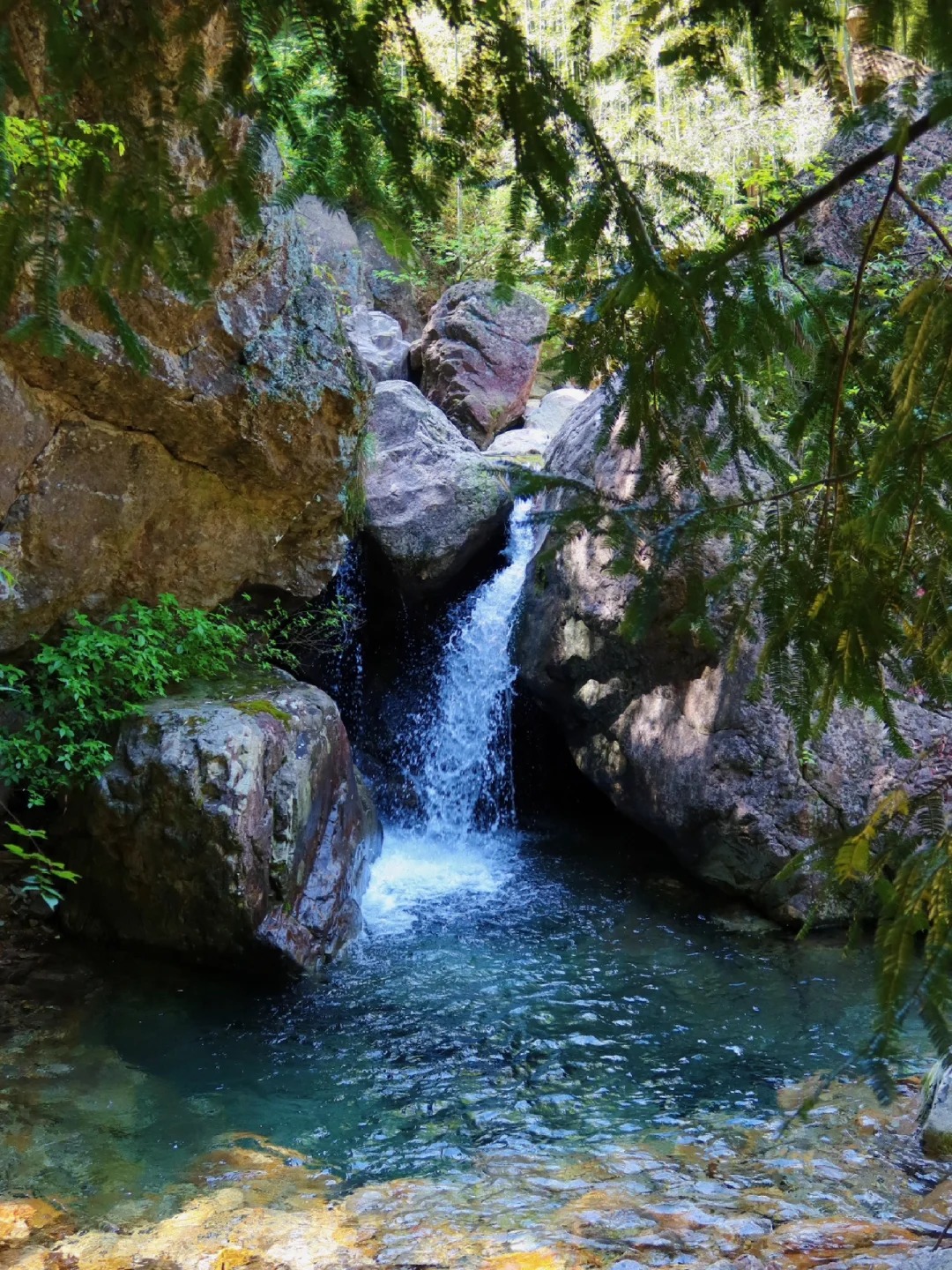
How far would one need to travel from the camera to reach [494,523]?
1034 cm

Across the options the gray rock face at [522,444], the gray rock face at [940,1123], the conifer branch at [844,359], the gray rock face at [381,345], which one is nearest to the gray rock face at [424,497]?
the gray rock face at [522,444]

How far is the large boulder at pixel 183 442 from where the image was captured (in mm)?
5750

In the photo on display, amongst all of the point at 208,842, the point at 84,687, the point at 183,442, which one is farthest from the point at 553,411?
the point at 208,842

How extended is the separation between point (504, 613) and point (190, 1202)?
6.89 m

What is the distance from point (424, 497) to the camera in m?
9.88

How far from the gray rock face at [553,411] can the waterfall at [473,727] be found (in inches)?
201

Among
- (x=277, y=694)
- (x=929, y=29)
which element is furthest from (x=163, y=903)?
(x=929, y=29)

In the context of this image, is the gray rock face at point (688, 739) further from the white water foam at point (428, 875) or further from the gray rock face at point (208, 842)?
the gray rock face at point (208, 842)

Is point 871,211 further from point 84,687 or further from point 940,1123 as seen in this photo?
point 84,687

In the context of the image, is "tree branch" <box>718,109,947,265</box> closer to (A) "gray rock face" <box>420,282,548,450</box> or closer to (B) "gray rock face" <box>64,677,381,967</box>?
(B) "gray rock face" <box>64,677,381,967</box>

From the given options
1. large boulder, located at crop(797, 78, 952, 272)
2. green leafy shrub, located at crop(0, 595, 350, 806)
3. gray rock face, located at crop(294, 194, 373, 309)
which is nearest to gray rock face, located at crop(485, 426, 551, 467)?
gray rock face, located at crop(294, 194, 373, 309)

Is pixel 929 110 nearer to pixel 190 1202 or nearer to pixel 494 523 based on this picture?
pixel 190 1202

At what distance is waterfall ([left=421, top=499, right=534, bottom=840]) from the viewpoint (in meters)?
9.27

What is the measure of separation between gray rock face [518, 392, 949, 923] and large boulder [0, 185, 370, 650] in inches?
84.0
